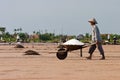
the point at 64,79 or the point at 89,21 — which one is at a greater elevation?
the point at 89,21

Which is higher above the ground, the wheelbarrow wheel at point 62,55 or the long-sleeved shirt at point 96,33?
the long-sleeved shirt at point 96,33

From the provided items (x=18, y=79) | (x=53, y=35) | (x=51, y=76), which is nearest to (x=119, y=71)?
(x=51, y=76)

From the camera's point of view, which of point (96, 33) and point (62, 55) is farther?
point (62, 55)

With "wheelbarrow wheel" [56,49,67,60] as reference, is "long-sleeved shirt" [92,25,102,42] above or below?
above

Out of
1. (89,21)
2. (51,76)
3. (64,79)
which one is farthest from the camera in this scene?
(89,21)

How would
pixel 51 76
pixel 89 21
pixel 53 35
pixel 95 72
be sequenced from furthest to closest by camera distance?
1. pixel 53 35
2. pixel 89 21
3. pixel 95 72
4. pixel 51 76

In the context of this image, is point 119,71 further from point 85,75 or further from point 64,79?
point 64,79

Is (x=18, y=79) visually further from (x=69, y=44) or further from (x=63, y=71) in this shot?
(x=69, y=44)

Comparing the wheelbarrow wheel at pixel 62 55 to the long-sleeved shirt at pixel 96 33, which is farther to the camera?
the wheelbarrow wheel at pixel 62 55

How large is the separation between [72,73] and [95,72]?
0.55m

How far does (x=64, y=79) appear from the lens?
32.8ft

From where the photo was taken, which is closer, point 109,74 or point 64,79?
point 64,79

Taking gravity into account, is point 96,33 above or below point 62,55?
above

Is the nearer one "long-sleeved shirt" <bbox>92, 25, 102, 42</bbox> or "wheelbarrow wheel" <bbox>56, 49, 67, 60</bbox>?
"long-sleeved shirt" <bbox>92, 25, 102, 42</bbox>
